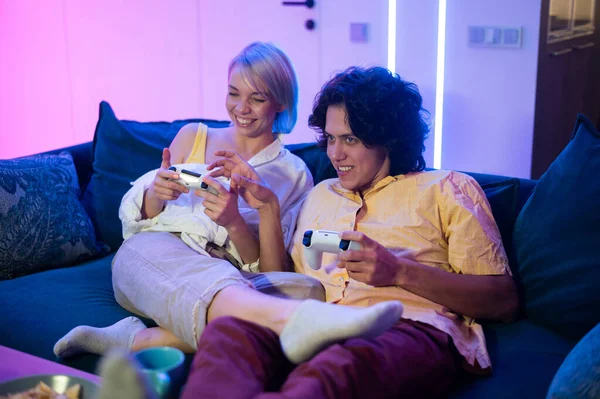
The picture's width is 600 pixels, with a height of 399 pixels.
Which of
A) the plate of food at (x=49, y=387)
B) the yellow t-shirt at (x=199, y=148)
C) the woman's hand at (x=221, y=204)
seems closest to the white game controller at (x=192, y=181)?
the woman's hand at (x=221, y=204)

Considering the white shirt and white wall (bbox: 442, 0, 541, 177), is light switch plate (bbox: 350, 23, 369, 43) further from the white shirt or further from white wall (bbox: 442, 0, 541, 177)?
the white shirt

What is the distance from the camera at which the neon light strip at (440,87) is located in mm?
3691

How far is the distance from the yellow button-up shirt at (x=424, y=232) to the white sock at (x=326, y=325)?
0.31 metres

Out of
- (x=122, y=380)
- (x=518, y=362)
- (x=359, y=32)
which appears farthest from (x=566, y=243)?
(x=359, y=32)

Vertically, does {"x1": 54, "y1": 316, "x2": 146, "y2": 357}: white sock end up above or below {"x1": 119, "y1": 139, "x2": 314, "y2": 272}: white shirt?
below

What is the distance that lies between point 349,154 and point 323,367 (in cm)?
73

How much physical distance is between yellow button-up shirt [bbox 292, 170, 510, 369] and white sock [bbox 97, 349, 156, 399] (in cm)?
80

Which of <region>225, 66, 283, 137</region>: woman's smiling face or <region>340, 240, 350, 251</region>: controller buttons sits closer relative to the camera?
<region>340, 240, 350, 251</region>: controller buttons

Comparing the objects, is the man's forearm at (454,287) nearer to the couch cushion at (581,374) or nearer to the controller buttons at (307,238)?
the controller buttons at (307,238)

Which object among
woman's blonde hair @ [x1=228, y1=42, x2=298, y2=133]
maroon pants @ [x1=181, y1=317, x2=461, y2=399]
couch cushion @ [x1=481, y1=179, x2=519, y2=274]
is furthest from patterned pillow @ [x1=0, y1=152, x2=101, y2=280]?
couch cushion @ [x1=481, y1=179, x2=519, y2=274]

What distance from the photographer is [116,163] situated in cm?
255

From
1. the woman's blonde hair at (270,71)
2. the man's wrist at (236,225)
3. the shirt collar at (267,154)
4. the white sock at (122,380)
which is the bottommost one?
the man's wrist at (236,225)

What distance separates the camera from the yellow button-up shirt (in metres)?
1.78

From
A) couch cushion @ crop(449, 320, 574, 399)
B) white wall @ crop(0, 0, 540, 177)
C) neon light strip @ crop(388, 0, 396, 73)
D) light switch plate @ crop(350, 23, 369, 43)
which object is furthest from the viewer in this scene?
light switch plate @ crop(350, 23, 369, 43)
